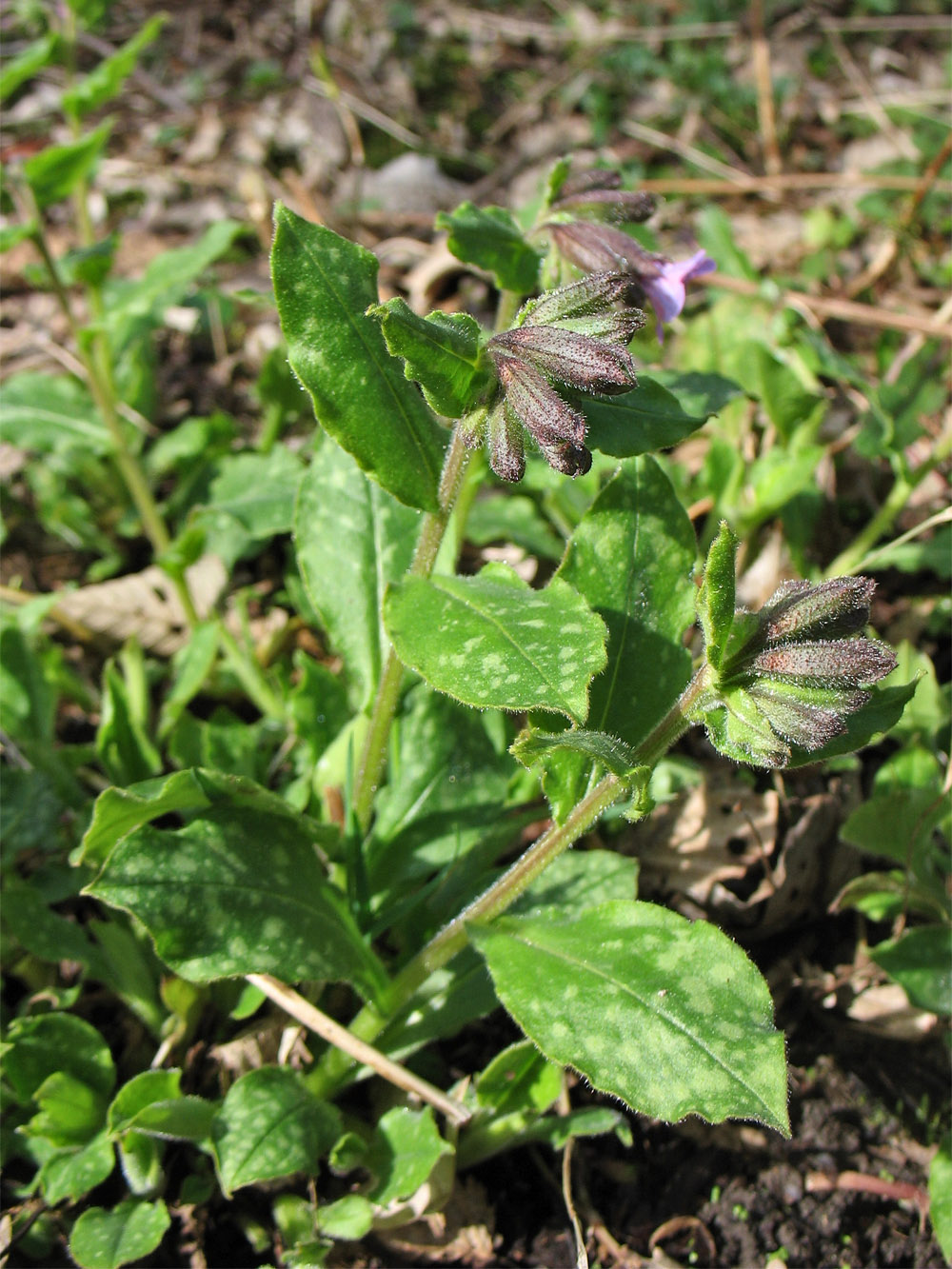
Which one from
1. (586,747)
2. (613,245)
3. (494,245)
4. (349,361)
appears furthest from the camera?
(494,245)

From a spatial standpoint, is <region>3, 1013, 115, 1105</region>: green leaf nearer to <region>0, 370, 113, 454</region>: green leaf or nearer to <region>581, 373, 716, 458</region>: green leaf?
<region>581, 373, 716, 458</region>: green leaf

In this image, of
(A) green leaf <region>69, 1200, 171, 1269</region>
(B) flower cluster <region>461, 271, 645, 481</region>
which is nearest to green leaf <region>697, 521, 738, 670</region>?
(B) flower cluster <region>461, 271, 645, 481</region>

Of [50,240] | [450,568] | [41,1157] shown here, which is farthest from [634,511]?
[50,240]

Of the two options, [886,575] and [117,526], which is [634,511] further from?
[117,526]

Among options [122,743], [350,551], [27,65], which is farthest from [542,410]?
[27,65]

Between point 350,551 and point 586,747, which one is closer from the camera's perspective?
point 586,747

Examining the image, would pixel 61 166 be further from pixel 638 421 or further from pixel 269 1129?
pixel 269 1129

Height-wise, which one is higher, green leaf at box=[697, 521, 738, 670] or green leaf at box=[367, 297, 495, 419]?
green leaf at box=[367, 297, 495, 419]
